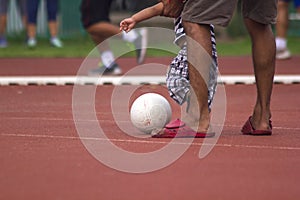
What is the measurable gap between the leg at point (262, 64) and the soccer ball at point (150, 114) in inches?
28.2

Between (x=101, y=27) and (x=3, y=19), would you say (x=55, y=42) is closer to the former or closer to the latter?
(x=3, y=19)

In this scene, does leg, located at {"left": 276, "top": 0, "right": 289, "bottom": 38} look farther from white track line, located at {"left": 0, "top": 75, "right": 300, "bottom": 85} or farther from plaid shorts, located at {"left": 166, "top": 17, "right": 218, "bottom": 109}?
plaid shorts, located at {"left": 166, "top": 17, "right": 218, "bottom": 109}

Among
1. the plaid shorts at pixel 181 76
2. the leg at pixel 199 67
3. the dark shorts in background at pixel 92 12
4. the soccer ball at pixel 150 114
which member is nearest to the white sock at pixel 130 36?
the dark shorts in background at pixel 92 12

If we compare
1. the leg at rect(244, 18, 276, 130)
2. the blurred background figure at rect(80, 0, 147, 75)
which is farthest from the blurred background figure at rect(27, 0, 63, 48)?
the leg at rect(244, 18, 276, 130)

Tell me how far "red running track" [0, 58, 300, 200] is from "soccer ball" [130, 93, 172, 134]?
0.54ft

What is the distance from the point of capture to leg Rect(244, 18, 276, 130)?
28.4 feet

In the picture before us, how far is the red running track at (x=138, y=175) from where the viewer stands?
633 cm

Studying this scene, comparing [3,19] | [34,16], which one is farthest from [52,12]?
[3,19]

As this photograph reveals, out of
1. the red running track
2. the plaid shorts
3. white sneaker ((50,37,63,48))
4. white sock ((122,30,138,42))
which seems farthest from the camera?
white sneaker ((50,37,63,48))

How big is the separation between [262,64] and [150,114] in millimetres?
980

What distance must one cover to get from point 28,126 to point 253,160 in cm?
267

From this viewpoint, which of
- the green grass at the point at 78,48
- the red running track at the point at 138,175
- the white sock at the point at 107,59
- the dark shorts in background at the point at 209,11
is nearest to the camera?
the red running track at the point at 138,175

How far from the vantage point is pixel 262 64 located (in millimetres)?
8711

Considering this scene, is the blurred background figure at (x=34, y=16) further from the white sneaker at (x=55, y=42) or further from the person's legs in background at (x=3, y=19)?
the person's legs in background at (x=3, y=19)
